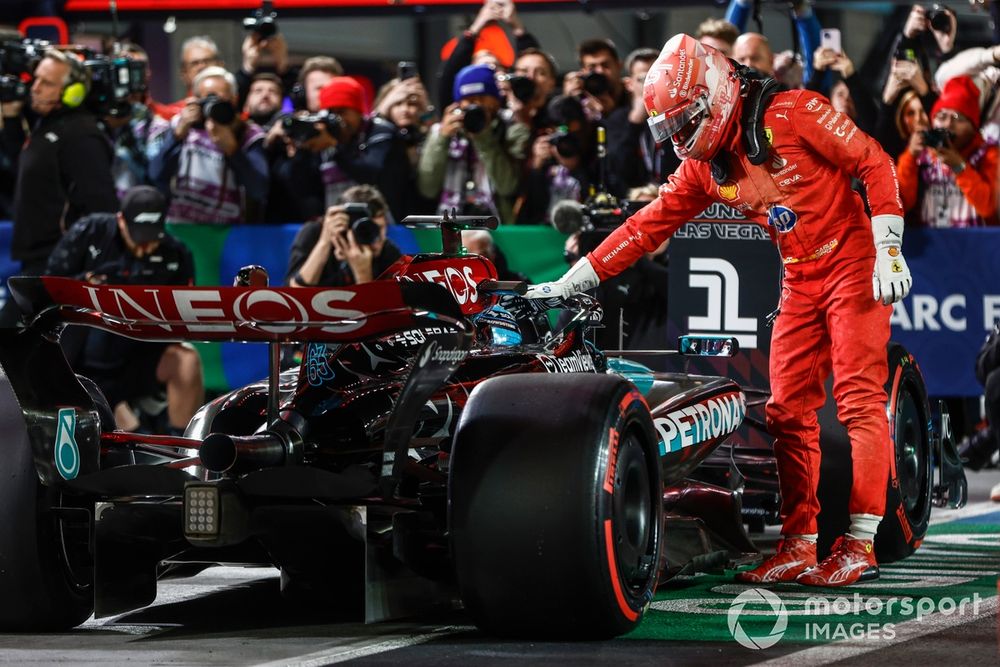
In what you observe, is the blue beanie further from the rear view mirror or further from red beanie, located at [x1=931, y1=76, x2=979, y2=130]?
the rear view mirror

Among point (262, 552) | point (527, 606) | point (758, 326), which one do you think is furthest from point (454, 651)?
point (758, 326)

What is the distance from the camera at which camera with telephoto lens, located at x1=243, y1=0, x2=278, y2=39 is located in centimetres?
1217

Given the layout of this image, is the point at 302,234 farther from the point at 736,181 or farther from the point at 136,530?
the point at 136,530

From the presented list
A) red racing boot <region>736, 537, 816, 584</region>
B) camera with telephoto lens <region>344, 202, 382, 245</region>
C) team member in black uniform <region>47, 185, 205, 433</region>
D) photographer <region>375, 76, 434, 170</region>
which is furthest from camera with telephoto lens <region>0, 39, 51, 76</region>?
red racing boot <region>736, 537, 816, 584</region>

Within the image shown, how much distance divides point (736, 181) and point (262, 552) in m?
2.45

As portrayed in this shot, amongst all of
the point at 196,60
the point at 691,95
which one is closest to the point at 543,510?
the point at 691,95

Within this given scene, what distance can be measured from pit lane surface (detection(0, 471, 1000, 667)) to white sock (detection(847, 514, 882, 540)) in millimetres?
198

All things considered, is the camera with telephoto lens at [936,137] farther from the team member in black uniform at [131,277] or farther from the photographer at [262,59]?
the photographer at [262,59]

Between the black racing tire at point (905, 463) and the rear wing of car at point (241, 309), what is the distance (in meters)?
2.75

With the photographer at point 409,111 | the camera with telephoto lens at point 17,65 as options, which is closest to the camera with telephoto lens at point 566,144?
the photographer at point 409,111

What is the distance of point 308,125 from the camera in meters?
10.9

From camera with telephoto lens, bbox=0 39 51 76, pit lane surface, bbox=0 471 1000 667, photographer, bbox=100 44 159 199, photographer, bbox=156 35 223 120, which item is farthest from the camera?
photographer, bbox=156 35 223 120

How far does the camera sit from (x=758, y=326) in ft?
26.1

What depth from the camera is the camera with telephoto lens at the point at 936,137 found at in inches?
397
